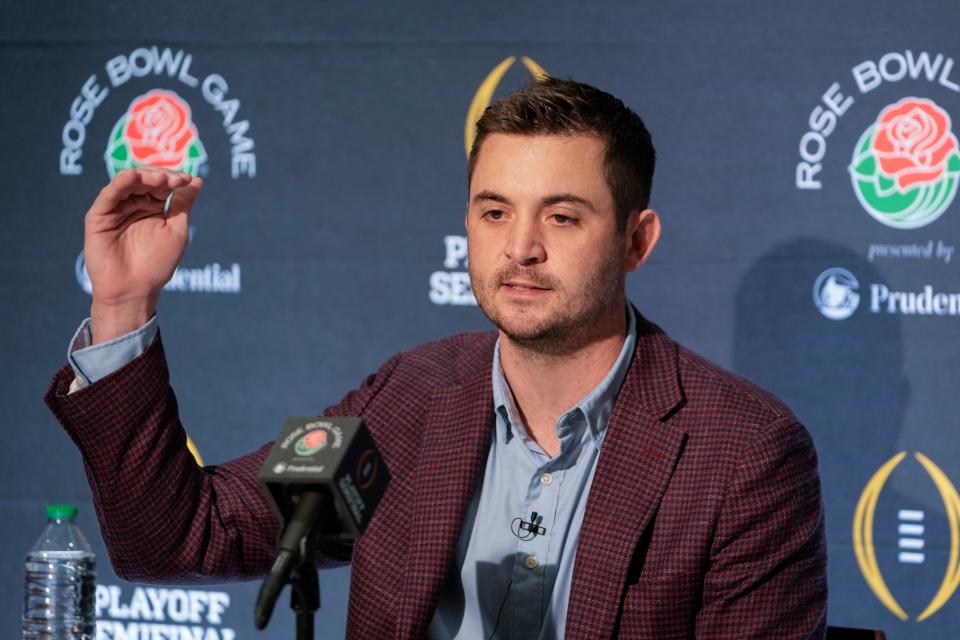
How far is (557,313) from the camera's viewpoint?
1841 mm

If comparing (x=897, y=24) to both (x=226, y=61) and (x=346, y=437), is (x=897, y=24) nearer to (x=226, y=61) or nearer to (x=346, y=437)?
(x=226, y=61)

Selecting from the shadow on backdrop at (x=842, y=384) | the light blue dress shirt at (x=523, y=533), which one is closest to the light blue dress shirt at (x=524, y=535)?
the light blue dress shirt at (x=523, y=533)

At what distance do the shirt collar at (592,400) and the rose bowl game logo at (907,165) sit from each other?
93cm

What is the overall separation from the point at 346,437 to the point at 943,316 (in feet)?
5.87

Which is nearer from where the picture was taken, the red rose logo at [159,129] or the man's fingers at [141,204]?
the man's fingers at [141,204]

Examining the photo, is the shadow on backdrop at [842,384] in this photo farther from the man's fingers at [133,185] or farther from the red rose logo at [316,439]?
the red rose logo at [316,439]

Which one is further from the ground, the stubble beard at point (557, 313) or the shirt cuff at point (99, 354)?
the stubble beard at point (557, 313)

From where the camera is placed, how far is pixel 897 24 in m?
2.59

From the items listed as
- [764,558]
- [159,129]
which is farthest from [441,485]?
[159,129]

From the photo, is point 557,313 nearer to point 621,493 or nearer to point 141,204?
point 621,493

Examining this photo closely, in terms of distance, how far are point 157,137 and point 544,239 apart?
145cm

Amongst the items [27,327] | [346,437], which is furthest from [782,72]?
[27,327]

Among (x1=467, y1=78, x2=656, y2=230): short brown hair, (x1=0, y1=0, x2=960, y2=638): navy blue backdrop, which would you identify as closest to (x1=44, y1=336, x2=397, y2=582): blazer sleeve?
(x1=467, y1=78, x2=656, y2=230): short brown hair

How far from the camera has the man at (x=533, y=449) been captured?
1.67 meters
